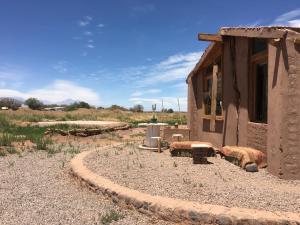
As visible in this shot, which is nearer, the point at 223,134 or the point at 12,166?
the point at 12,166

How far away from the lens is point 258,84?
870cm

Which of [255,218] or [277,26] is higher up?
[277,26]

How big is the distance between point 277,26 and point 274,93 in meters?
1.30

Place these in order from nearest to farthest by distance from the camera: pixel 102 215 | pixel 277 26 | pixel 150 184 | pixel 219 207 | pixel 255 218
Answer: pixel 255 218
pixel 219 207
pixel 102 215
pixel 150 184
pixel 277 26

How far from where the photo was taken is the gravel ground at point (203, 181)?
5.19 metres

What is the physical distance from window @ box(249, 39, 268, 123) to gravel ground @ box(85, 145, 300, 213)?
55.7 inches

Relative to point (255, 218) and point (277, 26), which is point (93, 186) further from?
point (277, 26)

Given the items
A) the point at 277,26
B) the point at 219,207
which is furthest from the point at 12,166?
the point at 277,26

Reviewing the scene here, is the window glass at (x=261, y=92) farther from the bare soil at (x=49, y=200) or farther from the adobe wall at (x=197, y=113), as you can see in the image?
the bare soil at (x=49, y=200)

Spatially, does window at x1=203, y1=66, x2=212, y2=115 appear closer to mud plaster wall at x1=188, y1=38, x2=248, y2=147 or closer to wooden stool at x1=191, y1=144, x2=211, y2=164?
mud plaster wall at x1=188, y1=38, x2=248, y2=147

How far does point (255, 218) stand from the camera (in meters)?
4.34

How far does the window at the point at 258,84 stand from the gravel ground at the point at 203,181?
4.64 ft

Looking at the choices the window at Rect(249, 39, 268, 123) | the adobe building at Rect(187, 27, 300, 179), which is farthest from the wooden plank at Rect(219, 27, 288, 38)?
the window at Rect(249, 39, 268, 123)

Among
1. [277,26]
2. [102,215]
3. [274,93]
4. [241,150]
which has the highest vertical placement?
[277,26]
